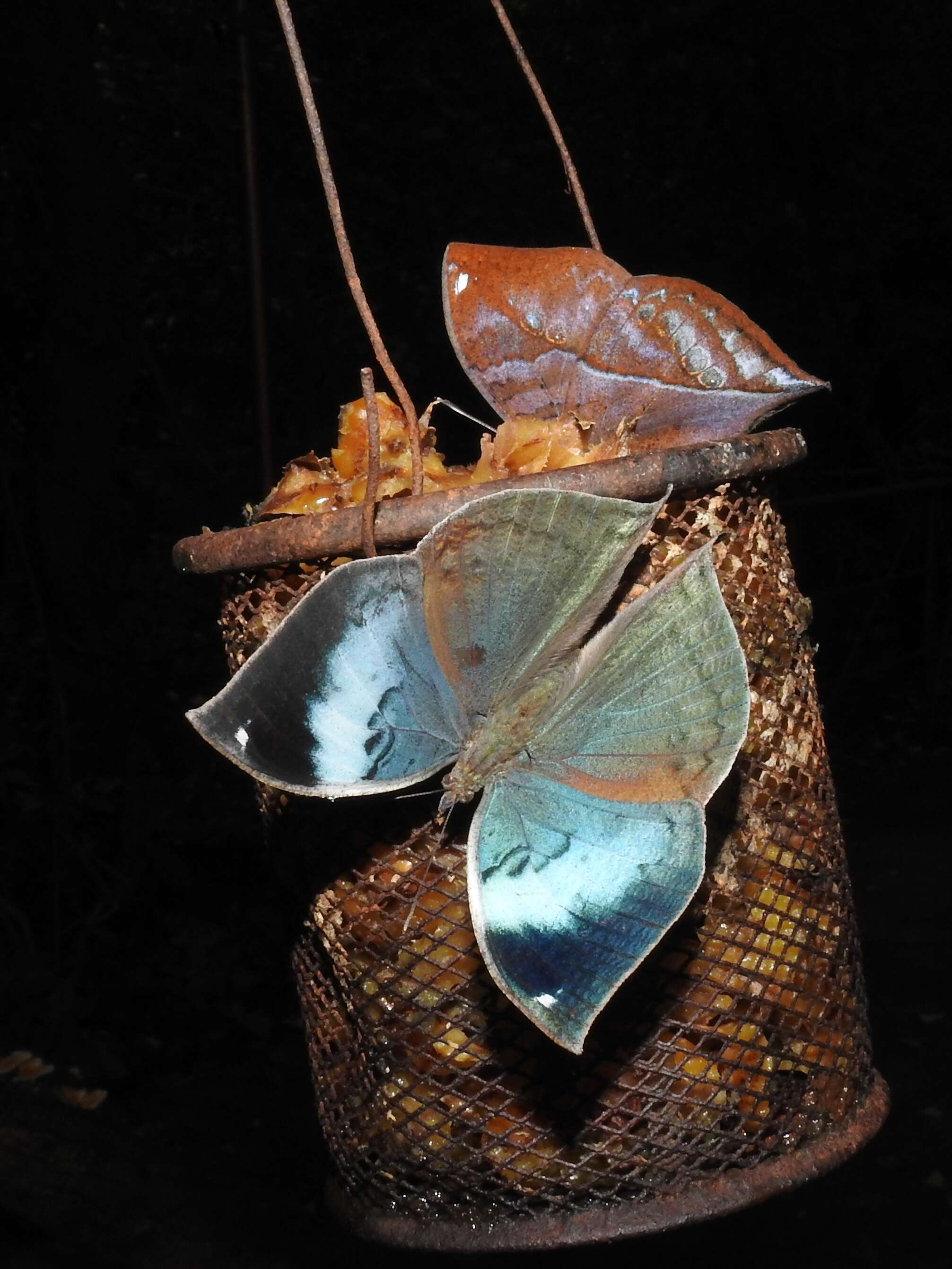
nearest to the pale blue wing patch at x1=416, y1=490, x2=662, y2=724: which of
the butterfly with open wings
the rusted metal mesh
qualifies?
the butterfly with open wings

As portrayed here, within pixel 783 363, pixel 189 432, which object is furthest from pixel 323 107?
pixel 783 363

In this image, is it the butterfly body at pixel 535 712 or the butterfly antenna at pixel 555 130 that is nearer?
the butterfly body at pixel 535 712

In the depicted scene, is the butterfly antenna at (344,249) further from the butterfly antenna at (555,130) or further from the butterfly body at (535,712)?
the butterfly antenna at (555,130)

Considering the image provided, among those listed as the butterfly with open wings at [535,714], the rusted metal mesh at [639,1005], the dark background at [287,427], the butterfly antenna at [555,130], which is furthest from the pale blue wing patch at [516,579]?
the dark background at [287,427]

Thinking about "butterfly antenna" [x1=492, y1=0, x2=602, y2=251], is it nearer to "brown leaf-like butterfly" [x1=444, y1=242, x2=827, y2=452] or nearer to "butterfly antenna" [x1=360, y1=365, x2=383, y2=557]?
"brown leaf-like butterfly" [x1=444, y1=242, x2=827, y2=452]

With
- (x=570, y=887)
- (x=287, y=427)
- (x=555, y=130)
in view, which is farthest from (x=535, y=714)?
(x=287, y=427)

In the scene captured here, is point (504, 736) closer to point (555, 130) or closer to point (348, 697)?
point (348, 697)
